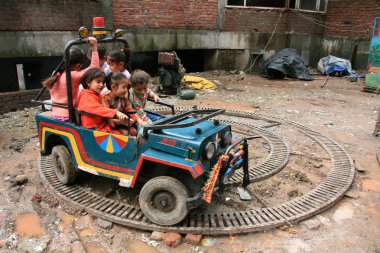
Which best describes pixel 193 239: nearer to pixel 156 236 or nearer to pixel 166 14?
pixel 156 236

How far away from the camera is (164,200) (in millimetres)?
3074

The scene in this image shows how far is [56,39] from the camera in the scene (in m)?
7.84

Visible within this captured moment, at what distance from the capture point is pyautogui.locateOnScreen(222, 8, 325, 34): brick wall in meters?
12.3

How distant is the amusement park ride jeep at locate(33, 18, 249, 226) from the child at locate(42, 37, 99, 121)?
3.8 inches

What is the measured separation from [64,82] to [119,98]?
69 centimetres

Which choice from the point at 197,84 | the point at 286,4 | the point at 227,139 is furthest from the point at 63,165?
the point at 286,4

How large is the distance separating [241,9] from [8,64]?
8.36 metres

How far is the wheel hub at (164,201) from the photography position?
3061mm

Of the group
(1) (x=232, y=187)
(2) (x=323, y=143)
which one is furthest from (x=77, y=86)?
(2) (x=323, y=143)

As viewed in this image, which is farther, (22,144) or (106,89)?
(22,144)

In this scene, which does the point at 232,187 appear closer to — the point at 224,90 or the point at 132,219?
the point at 132,219

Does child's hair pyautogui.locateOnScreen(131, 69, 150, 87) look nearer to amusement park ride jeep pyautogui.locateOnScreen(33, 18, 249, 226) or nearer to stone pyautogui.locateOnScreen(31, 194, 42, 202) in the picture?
amusement park ride jeep pyautogui.locateOnScreen(33, 18, 249, 226)

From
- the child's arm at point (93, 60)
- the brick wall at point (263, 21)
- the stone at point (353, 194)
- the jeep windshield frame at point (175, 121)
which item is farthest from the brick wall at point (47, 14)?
the stone at point (353, 194)

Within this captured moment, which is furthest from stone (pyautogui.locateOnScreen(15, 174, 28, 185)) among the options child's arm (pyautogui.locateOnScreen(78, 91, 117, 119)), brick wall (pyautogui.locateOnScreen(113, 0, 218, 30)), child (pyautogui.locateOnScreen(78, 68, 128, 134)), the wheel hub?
brick wall (pyautogui.locateOnScreen(113, 0, 218, 30))
